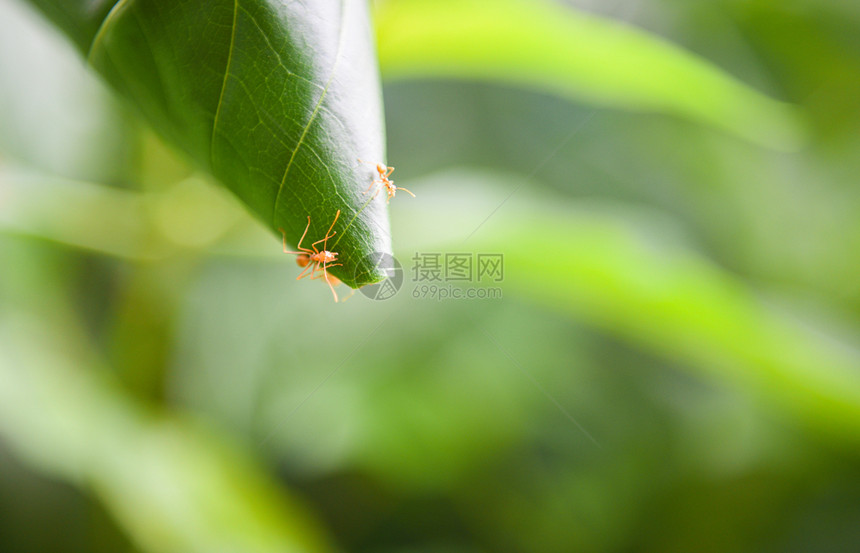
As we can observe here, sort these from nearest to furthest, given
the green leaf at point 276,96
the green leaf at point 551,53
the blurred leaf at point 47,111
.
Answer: the green leaf at point 276,96 < the green leaf at point 551,53 < the blurred leaf at point 47,111

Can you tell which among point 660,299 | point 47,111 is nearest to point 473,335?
point 660,299

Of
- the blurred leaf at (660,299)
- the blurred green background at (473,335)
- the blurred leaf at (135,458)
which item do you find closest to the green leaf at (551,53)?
the blurred green background at (473,335)

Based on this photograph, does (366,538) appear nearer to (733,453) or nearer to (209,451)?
(209,451)

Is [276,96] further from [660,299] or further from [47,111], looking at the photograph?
[47,111]

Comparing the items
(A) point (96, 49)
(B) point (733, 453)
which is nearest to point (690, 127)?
(B) point (733, 453)

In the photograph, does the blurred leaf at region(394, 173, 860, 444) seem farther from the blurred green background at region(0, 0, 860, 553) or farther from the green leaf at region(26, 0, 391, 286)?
the green leaf at region(26, 0, 391, 286)

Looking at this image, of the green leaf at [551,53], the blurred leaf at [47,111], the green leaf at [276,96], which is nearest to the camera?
the green leaf at [276,96]

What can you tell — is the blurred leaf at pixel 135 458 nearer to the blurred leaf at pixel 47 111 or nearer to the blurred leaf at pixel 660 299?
the blurred leaf at pixel 47 111
